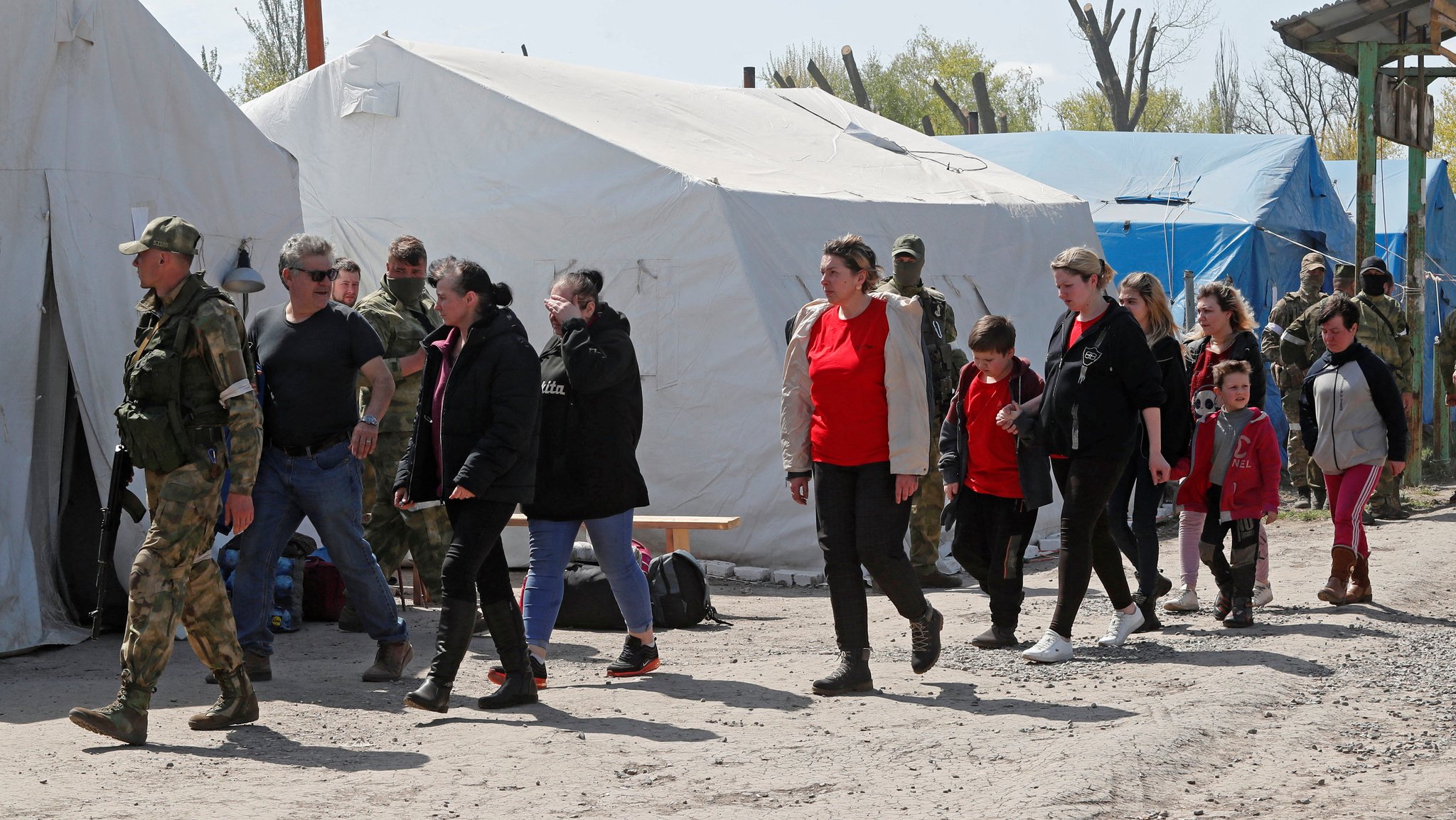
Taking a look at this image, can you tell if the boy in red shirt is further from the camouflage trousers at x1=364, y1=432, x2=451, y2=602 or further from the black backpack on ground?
the camouflage trousers at x1=364, y1=432, x2=451, y2=602

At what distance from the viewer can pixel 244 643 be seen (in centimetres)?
644

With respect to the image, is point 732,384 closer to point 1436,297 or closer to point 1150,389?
point 1150,389

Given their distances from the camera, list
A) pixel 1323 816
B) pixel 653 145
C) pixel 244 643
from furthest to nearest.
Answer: pixel 653 145, pixel 244 643, pixel 1323 816

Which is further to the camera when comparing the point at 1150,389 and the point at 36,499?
A: the point at 36,499

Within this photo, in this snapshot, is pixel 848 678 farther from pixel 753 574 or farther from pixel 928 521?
pixel 753 574

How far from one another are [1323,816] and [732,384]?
237 inches

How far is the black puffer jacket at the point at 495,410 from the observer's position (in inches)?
222

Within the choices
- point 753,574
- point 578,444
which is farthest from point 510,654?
point 753,574

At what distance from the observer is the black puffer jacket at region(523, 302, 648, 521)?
20.7 ft

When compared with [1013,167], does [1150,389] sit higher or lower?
lower

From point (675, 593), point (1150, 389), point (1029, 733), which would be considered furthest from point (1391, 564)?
point (1029, 733)

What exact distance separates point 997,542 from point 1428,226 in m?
15.4

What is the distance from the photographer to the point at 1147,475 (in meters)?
7.55

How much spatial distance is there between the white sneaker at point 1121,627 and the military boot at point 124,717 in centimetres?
404
